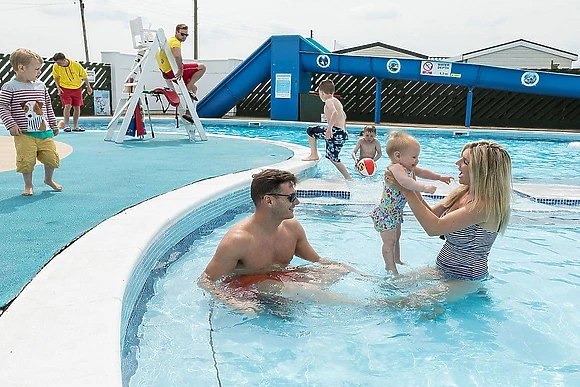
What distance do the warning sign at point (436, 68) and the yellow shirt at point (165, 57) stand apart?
873 centimetres

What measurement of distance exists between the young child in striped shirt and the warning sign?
12.8 m

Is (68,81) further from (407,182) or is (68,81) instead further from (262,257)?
(407,182)

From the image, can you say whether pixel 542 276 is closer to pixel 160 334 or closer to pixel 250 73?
A: pixel 160 334

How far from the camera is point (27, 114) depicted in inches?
166

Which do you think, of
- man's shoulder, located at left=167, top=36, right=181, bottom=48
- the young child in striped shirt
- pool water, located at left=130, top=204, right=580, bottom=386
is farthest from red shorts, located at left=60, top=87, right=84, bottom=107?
pool water, located at left=130, top=204, right=580, bottom=386

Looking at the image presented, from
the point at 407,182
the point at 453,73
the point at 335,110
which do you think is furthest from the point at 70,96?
the point at 453,73

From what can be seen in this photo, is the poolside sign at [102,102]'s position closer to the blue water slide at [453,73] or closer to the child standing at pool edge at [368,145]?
the blue water slide at [453,73]

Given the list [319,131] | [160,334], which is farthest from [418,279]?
[319,131]

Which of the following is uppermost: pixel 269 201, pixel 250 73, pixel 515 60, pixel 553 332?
pixel 515 60

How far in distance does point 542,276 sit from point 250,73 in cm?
1439

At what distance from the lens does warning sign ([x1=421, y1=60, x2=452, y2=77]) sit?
1522 cm

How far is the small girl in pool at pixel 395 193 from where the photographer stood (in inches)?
126

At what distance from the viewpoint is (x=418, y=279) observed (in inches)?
126

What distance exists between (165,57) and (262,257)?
701 cm
